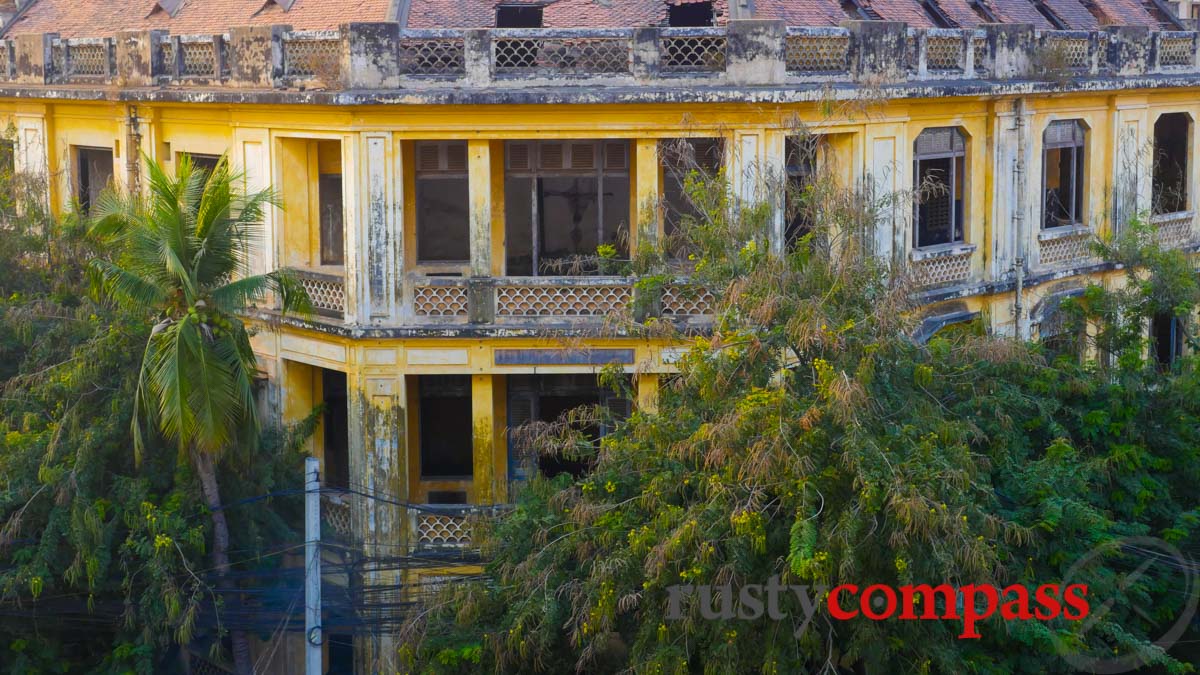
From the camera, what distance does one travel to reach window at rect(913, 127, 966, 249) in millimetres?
20922

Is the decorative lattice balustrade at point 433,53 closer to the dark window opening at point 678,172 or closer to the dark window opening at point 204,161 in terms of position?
the dark window opening at point 678,172

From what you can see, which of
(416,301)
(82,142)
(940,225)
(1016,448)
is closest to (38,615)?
(416,301)

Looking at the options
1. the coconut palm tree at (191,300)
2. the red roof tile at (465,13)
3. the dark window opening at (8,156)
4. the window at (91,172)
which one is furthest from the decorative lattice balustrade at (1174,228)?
the dark window opening at (8,156)

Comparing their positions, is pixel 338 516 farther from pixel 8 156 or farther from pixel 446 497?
pixel 8 156

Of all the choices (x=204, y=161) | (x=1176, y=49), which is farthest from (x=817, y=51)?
(x=1176, y=49)

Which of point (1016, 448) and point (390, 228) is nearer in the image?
point (1016, 448)

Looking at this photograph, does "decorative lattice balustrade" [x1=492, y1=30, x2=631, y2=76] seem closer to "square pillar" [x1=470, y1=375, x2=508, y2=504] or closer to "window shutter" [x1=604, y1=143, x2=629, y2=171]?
"window shutter" [x1=604, y1=143, x2=629, y2=171]

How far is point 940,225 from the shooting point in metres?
21.5

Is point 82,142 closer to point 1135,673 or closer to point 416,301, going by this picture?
point 416,301

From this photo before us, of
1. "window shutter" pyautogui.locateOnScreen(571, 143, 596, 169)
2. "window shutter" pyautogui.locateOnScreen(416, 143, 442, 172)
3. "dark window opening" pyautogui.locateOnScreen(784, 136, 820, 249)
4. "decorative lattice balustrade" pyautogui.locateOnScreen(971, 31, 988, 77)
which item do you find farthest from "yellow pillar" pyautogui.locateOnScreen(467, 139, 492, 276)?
"decorative lattice balustrade" pyautogui.locateOnScreen(971, 31, 988, 77)

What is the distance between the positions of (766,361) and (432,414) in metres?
7.21

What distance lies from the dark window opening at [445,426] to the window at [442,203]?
5.33 feet

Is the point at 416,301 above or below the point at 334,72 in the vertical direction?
below

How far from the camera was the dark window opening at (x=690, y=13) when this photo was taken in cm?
2097
